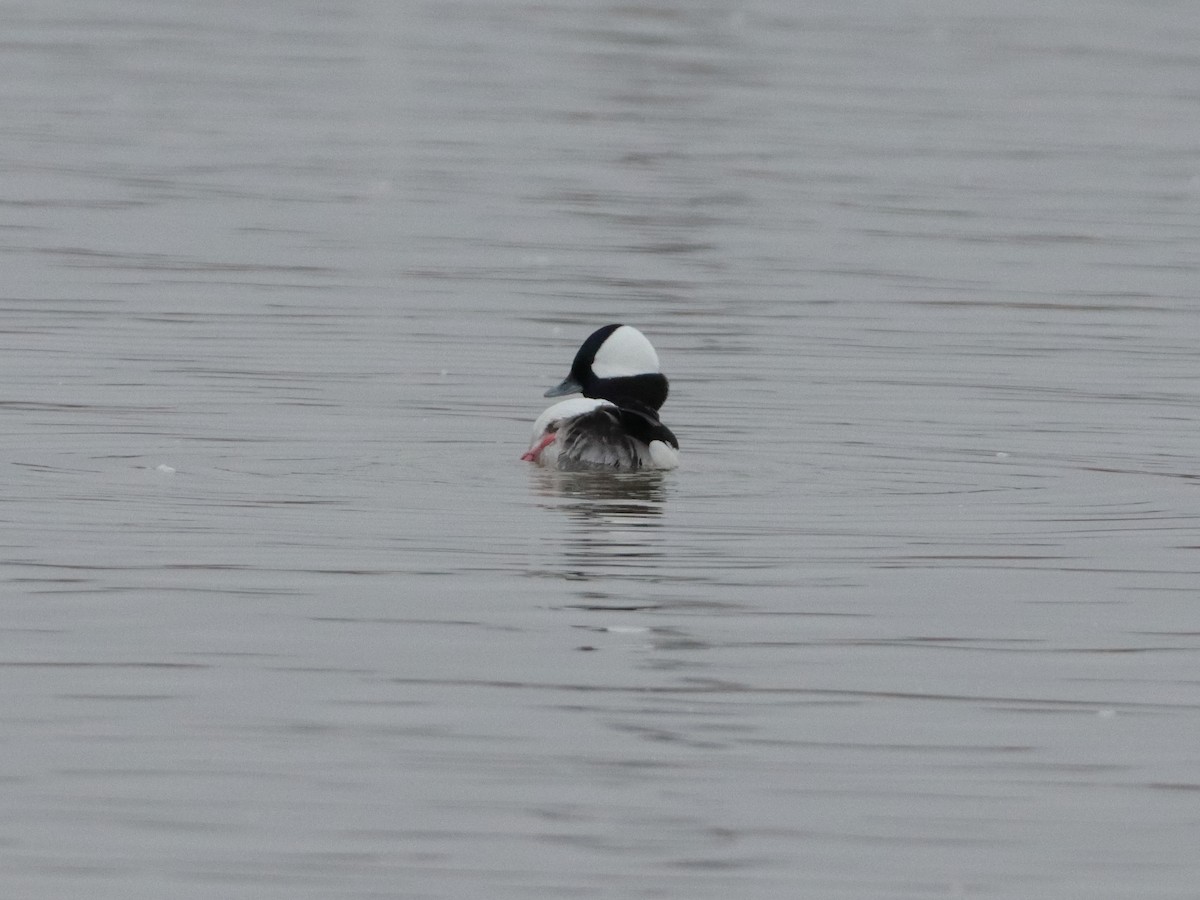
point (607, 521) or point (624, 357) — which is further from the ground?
point (624, 357)

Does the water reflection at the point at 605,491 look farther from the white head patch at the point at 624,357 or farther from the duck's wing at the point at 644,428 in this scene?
the white head patch at the point at 624,357

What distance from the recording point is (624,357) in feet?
39.3

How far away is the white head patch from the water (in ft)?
A: 1.41

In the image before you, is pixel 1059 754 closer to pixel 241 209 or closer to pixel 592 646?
pixel 592 646

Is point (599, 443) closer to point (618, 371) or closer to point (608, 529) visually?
point (618, 371)

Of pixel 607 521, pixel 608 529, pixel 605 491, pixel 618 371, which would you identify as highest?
pixel 618 371

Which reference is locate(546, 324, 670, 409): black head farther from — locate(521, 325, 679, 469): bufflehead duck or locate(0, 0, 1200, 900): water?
locate(0, 0, 1200, 900): water

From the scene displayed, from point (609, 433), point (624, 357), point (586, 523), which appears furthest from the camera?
point (624, 357)

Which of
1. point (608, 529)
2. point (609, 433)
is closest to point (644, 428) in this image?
point (609, 433)

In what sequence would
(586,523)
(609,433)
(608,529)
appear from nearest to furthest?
1. (608,529)
2. (586,523)
3. (609,433)

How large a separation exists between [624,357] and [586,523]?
6.33ft

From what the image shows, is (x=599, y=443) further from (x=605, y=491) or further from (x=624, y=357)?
(x=624, y=357)

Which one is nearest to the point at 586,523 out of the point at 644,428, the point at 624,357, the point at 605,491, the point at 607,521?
the point at 607,521

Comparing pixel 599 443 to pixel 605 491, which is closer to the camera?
pixel 605 491
